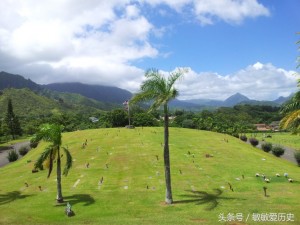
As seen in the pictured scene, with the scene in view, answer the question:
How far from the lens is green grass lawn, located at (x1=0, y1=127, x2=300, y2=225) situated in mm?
27688

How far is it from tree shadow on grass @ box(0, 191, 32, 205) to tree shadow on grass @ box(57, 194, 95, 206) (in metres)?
6.40


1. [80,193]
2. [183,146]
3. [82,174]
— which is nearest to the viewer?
[80,193]

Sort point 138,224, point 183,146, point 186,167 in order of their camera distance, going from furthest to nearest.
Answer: point 183,146, point 186,167, point 138,224

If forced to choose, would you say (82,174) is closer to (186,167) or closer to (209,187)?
(186,167)

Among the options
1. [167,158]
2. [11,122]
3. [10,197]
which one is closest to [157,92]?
[167,158]

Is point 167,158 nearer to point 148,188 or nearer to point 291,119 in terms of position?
point 148,188

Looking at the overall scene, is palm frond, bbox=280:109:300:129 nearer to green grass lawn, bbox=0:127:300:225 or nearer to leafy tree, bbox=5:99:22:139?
green grass lawn, bbox=0:127:300:225

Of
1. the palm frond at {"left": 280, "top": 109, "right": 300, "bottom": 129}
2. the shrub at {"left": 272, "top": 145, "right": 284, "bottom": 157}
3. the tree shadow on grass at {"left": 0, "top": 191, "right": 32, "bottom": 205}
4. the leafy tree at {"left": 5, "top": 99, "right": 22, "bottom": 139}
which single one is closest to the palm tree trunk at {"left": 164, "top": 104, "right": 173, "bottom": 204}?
the palm frond at {"left": 280, "top": 109, "right": 300, "bottom": 129}

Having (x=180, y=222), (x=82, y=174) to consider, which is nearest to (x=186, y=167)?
(x=82, y=174)

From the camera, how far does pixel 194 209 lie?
2872 cm

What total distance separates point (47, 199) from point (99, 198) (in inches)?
236

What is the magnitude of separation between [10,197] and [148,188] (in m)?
16.9

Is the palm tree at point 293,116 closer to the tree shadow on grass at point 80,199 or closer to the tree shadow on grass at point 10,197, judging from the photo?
the tree shadow on grass at point 80,199

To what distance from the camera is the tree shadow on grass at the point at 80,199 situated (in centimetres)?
3458
